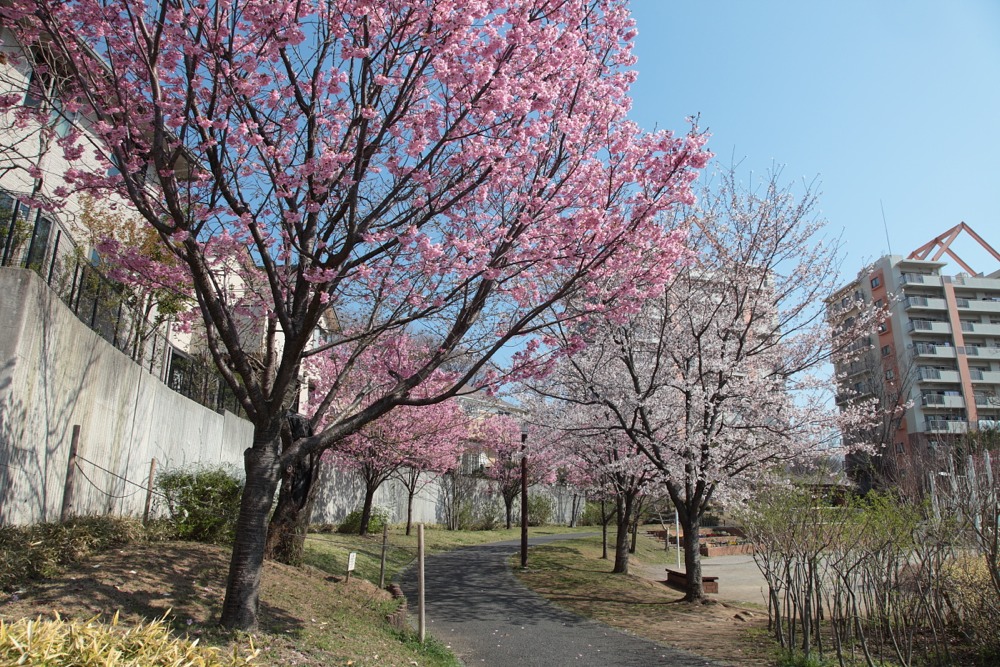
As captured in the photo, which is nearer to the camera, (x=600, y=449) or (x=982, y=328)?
(x=600, y=449)

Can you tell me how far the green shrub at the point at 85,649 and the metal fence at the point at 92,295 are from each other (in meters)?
5.61

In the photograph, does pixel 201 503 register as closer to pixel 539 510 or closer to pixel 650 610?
pixel 650 610

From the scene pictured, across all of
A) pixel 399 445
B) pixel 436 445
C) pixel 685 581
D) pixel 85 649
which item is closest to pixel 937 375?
pixel 436 445

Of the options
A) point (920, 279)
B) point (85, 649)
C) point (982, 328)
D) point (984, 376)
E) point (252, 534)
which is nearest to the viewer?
point (85, 649)

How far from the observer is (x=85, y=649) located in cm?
320

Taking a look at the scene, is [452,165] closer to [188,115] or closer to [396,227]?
[396,227]

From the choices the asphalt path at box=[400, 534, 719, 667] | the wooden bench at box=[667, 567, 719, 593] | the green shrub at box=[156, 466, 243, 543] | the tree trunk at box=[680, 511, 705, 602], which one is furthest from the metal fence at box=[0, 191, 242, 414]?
the wooden bench at box=[667, 567, 719, 593]

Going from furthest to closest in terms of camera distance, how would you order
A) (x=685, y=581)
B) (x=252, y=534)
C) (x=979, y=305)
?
(x=979, y=305), (x=685, y=581), (x=252, y=534)

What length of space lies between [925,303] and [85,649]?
200 feet

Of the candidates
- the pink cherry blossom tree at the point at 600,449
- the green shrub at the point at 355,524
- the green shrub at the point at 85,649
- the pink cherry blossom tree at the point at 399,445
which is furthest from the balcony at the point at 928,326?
the green shrub at the point at 85,649

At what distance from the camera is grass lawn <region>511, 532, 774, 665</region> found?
9.46 meters

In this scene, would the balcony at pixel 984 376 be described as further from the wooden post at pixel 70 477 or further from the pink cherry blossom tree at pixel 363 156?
the wooden post at pixel 70 477

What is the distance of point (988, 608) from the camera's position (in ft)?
24.5

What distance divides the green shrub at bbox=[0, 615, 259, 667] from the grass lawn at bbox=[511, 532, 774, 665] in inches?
289
